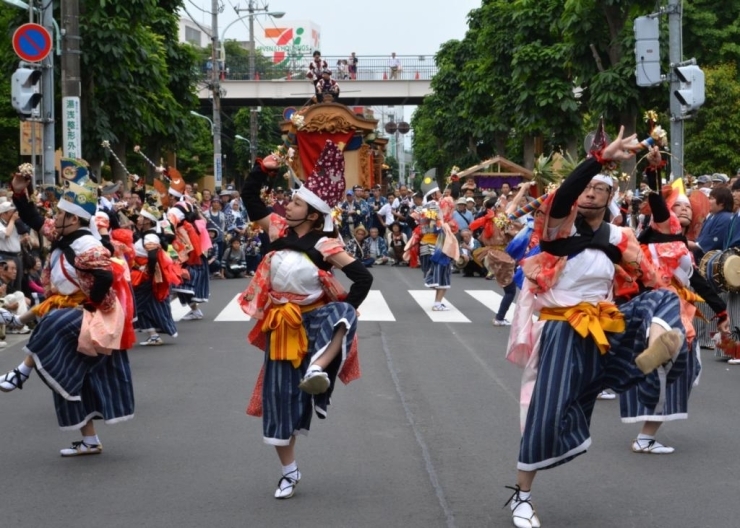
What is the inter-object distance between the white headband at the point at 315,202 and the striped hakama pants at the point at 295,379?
0.49 meters

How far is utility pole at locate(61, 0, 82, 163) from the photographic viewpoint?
16.8 metres

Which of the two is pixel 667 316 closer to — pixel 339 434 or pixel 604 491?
pixel 604 491

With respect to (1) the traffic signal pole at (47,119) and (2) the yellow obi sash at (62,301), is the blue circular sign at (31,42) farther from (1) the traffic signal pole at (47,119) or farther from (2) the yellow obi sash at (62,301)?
(2) the yellow obi sash at (62,301)

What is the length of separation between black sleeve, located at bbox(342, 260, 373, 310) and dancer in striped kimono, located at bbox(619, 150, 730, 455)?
1.98m

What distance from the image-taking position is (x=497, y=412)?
9.24m

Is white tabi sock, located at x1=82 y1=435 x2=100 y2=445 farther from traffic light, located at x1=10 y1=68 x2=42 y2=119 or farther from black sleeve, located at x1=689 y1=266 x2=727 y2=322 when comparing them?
traffic light, located at x1=10 y1=68 x2=42 y2=119

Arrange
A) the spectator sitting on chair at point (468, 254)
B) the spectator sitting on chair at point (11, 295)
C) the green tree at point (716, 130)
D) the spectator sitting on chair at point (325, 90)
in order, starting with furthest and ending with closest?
1. the spectator sitting on chair at point (325, 90)
2. the green tree at point (716, 130)
3. the spectator sitting on chair at point (468, 254)
4. the spectator sitting on chair at point (11, 295)

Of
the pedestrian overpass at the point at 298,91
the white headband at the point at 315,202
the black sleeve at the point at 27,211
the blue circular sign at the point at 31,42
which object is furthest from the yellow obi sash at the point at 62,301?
the pedestrian overpass at the point at 298,91

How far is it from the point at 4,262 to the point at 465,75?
1325 inches

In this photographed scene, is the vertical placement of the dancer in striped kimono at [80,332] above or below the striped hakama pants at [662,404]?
above

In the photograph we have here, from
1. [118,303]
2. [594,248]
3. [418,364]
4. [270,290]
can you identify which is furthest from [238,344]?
[594,248]

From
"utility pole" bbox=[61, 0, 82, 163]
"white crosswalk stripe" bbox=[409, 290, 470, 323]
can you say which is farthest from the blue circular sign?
"white crosswalk stripe" bbox=[409, 290, 470, 323]

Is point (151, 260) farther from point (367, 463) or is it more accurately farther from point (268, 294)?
point (268, 294)

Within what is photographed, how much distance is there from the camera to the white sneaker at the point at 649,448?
308 inches
